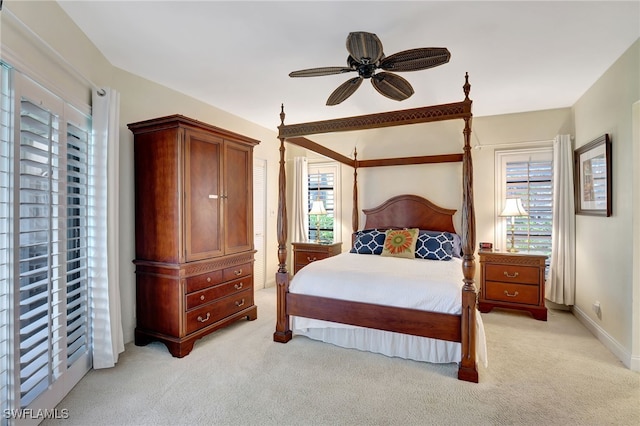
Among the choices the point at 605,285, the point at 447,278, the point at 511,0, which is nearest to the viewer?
the point at 511,0

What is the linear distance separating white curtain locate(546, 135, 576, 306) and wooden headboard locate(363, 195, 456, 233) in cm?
119

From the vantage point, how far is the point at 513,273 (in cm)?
376

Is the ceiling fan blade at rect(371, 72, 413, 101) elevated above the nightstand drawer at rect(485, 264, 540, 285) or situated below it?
above

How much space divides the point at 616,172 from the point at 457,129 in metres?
2.00

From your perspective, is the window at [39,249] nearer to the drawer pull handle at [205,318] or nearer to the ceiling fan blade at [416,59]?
the drawer pull handle at [205,318]

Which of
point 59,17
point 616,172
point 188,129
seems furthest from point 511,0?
point 59,17

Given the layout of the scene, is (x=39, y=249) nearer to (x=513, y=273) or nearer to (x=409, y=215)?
(x=409, y=215)

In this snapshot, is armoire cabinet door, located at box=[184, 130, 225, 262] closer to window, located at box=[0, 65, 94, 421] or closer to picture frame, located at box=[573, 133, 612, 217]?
window, located at box=[0, 65, 94, 421]

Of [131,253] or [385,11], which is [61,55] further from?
[385,11]

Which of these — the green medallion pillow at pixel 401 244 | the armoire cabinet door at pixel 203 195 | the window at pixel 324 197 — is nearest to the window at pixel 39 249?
the armoire cabinet door at pixel 203 195

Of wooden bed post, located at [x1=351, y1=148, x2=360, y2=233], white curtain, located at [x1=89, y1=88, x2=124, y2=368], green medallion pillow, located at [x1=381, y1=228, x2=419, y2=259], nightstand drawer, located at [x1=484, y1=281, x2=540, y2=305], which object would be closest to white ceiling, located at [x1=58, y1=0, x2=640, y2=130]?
white curtain, located at [x1=89, y1=88, x2=124, y2=368]

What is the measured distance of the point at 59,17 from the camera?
6.81 ft

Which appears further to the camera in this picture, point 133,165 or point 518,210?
point 518,210

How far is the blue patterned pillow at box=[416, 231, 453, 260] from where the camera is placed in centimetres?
377
